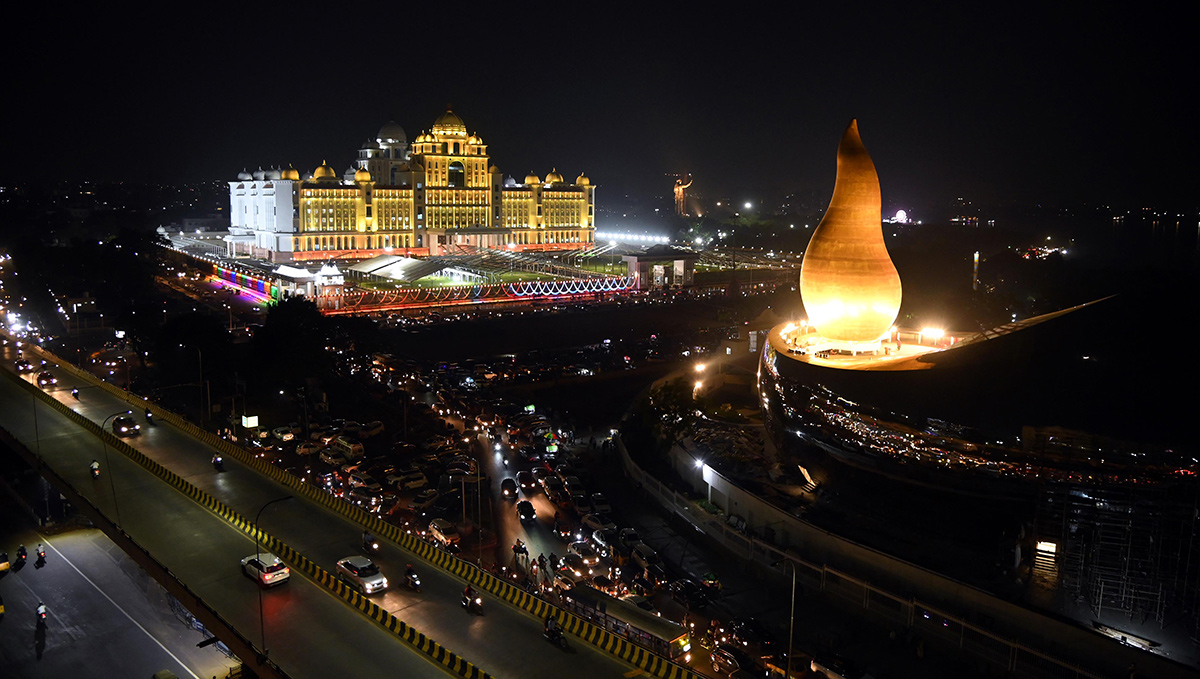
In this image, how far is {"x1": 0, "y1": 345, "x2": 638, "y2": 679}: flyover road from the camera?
13867 millimetres

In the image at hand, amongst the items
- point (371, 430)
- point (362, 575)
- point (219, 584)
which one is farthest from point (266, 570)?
point (371, 430)

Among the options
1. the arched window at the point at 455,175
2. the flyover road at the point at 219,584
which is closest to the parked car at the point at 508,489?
the flyover road at the point at 219,584

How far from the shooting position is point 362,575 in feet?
54.1

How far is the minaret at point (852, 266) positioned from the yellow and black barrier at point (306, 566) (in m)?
16.5

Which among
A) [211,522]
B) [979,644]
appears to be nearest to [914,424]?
[979,644]

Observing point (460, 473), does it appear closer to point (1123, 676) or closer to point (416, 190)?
point (1123, 676)

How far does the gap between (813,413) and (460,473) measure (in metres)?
10.5

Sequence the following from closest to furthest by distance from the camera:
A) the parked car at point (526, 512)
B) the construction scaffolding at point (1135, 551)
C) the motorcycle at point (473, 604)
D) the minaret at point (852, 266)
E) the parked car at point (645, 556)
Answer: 1. the motorcycle at point (473, 604)
2. the construction scaffolding at point (1135, 551)
3. the parked car at point (645, 556)
4. the parked car at point (526, 512)
5. the minaret at point (852, 266)

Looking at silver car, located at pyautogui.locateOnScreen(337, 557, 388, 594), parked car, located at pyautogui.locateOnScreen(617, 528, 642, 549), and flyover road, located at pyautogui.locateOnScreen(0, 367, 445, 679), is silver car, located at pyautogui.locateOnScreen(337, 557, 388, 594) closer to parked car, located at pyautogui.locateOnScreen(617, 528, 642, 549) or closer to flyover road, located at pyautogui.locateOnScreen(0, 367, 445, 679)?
flyover road, located at pyautogui.locateOnScreen(0, 367, 445, 679)

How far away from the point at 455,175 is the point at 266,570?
7637 cm

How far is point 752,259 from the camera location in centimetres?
9638

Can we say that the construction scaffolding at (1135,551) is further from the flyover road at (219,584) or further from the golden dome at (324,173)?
the golden dome at (324,173)

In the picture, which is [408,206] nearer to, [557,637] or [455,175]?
[455,175]

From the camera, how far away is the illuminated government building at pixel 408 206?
79.8 m
